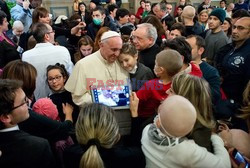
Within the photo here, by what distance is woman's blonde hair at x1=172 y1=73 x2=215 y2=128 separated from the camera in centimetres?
166

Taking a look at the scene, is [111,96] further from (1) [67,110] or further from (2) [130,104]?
(1) [67,110]

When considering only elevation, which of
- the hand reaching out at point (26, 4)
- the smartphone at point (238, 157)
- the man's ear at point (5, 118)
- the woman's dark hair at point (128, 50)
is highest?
the hand reaching out at point (26, 4)

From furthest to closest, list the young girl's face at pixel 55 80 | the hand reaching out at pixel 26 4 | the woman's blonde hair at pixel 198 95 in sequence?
the hand reaching out at pixel 26 4
the young girl's face at pixel 55 80
the woman's blonde hair at pixel 198 95

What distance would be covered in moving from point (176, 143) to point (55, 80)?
1.73 m

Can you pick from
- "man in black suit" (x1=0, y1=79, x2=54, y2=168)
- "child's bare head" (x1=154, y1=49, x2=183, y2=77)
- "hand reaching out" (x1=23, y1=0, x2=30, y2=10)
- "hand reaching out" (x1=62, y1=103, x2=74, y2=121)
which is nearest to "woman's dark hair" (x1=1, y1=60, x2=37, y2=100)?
"hand reaching out" (x1=62, y1=103, x2=74, y2=121)

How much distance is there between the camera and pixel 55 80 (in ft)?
9.16

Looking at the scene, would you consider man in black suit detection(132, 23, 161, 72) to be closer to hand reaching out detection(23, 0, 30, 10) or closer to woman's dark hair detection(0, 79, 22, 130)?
woman's dark hair detection(0, 79, 22, 130)

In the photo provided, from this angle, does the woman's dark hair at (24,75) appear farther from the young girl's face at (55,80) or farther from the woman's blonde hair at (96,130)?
the woman's blonde hair at (96,130)

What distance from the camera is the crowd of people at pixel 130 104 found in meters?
1.53

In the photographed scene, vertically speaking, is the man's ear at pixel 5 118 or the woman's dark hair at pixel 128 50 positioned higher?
the woman's dark hair at pixel 128 50

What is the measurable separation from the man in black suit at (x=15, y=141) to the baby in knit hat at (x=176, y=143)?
0.65m

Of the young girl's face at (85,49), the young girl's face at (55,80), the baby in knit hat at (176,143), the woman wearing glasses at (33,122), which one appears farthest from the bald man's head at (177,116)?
the young girl's face at (85,49)

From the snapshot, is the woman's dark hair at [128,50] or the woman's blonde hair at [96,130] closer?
the woman's blonde hair at [96,130]

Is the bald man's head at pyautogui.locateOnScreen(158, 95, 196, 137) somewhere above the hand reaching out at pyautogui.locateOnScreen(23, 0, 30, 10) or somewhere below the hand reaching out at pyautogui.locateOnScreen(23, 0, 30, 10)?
below
